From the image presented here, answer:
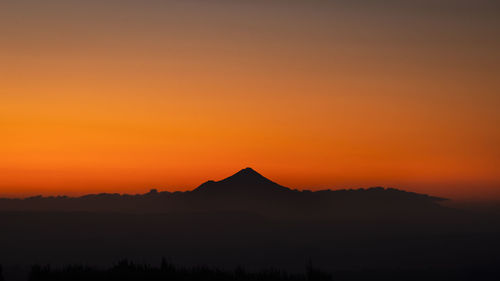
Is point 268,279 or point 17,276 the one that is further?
point 17,276

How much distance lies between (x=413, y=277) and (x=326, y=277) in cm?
17813

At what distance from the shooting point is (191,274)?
1276 inches

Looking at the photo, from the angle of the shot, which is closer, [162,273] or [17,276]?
[162,273]

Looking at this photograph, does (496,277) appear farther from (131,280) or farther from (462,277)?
(131,280)

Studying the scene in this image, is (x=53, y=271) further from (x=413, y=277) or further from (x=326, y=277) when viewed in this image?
(x=413, y=277)

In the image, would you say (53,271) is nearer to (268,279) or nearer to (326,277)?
(268,279)

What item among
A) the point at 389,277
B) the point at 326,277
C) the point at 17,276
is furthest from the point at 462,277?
the point at 326,277

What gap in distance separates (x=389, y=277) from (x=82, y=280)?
17716 centimetres

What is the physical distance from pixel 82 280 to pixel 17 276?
182819mm

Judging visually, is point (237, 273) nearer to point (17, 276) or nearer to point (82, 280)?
point (82, 280)

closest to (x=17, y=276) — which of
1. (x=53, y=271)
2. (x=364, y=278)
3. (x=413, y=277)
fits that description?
(x=364, y=278)

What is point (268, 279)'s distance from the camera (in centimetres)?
3256

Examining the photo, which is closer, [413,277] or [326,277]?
[326,277]

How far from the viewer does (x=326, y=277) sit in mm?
31781
